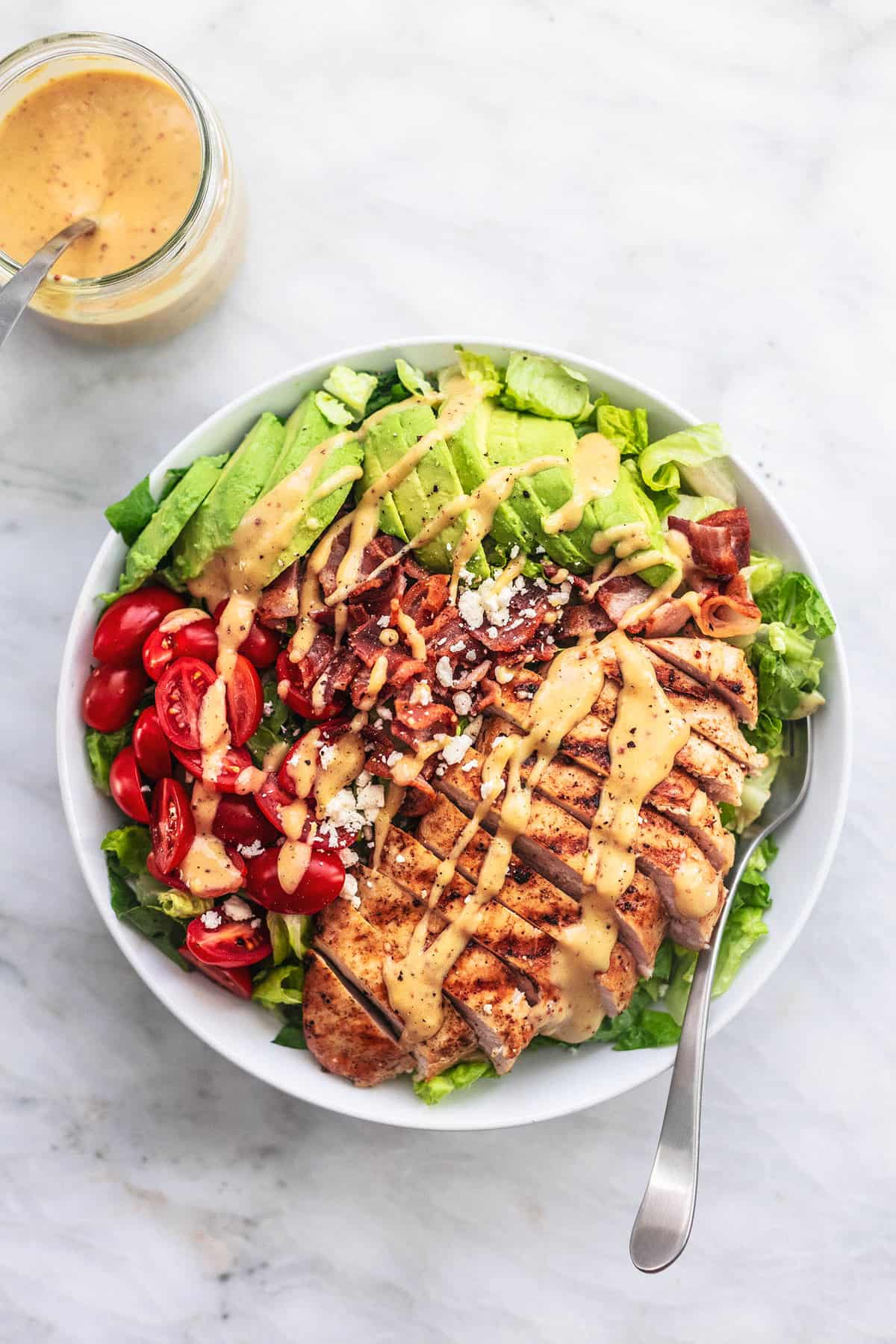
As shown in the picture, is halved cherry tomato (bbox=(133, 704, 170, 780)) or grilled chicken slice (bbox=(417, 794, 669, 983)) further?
halved cherry tomato (bbox=(133, 704, 170, 780))

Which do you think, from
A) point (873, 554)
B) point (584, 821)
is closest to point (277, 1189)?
point (584, 821)

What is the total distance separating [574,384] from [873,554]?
4.78 feet

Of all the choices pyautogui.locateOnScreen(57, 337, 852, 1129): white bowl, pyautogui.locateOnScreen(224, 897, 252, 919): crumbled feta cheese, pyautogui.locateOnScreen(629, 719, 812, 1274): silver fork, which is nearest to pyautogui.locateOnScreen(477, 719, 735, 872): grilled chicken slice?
pyautogui.locateOnScreen(629, 719, 812, 1274): silver fork

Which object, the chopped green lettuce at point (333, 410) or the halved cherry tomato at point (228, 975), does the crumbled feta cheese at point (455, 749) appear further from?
the chopped green lettuce at point (333, 410)

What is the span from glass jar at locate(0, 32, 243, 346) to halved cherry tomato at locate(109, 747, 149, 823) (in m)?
1.56

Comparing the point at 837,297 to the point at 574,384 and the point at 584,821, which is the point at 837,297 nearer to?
the point at 574,384

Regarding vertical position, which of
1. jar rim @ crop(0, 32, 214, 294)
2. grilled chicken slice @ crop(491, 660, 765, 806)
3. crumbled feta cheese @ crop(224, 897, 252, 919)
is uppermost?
jar rim @ crop(0, 32, 214, 294)

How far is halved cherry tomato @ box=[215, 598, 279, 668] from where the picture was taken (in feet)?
12.4

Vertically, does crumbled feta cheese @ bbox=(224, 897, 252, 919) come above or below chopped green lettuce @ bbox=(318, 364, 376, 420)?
below

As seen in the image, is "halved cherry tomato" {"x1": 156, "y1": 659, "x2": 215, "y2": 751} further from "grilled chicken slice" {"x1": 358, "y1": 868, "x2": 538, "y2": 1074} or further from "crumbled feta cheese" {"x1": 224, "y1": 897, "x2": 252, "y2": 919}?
"grilled chicken slice" {"x1": 358, "y1": 868, "x2": 538, "y2": 1074}

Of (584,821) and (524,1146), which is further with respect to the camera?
(524,1146)

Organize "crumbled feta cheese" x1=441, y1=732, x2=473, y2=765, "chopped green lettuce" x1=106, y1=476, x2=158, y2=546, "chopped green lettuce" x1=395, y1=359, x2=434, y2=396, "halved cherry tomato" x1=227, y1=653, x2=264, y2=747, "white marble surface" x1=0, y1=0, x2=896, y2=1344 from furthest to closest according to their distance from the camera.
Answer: "white marble surface" x1=0, y1=0, x2=896, y2=1344
"chopped green lettuce" x1=395, y1=359, x2=434, y2=396
"chopped green lettuce" x1=106, y1=476, x2=158, y2=546
"halved cherry tomato" x1=227, y1=653, x2=264, y2=747
"crumbled feta cheese" x1=441, y1=732, x2=473, y2=765

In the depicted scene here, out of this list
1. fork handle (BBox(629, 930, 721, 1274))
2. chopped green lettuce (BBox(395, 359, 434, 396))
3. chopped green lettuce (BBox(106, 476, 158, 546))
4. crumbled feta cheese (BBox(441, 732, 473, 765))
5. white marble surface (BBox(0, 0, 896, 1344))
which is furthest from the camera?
white marble surface (BBox(0, 0, 896, 1344))

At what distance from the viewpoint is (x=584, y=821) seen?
3.52m
